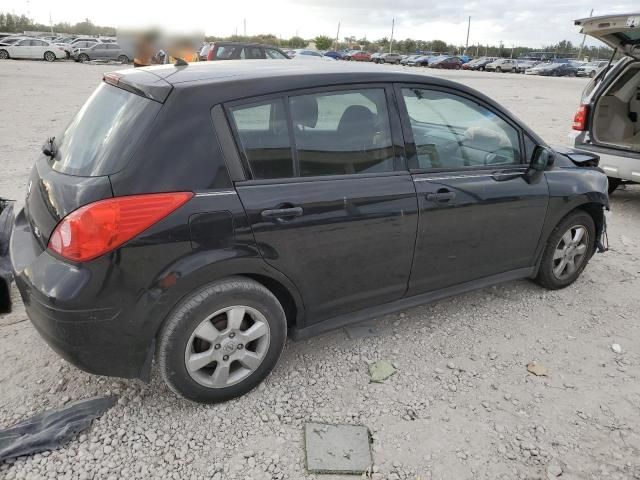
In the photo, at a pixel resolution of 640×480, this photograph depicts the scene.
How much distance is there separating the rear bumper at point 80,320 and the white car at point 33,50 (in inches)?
1406

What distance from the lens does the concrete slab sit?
2395 mm

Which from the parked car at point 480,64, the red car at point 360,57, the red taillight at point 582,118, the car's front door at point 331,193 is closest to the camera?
the car's front door at point 331,193

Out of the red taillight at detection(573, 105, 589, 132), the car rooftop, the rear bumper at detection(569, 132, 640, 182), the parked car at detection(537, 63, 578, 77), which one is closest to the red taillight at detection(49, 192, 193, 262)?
the car rooftop

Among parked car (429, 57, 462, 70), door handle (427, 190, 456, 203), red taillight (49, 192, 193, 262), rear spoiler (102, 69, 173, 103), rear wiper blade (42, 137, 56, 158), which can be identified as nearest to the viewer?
red taillight (49, 192, 193, 262)

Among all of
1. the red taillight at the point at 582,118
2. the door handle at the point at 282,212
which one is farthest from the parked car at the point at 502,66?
the door handle at the point at 282,212

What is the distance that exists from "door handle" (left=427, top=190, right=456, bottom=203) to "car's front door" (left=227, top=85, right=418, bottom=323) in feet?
0.44

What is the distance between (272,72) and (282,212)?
800 mm

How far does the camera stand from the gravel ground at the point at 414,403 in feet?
7.96

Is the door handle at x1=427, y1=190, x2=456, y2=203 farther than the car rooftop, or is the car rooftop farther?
the door handle at x1=427, y1=190, x2=456, y2=203

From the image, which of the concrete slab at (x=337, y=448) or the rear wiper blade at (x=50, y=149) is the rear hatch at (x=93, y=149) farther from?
the concrete slab at (x=337, y=448)

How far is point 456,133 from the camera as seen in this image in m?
3.37

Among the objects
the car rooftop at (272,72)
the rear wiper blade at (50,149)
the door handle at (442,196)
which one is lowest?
the door handle at (442,196)

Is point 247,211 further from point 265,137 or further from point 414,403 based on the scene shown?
point 414,403

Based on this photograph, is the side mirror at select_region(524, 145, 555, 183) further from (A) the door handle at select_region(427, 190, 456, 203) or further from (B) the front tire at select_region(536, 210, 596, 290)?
(A) the door handle at select_region(427, 190, 456, 203)
